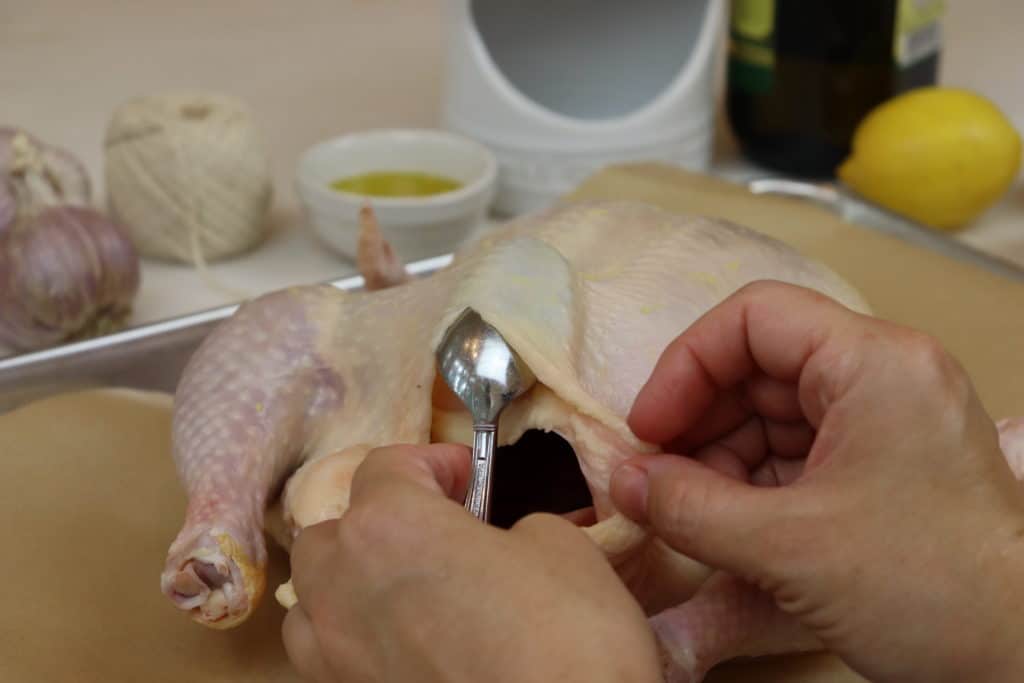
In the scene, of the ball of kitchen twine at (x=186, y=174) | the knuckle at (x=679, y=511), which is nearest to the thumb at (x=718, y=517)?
the knuckle at (x=679, y=511)

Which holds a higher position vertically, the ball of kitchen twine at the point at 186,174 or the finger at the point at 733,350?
the finger at the point at 733,350

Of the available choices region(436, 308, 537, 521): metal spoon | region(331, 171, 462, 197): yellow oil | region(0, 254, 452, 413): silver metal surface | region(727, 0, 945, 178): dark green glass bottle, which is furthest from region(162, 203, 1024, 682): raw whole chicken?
region(727, 0, 945, 178): dark green glass bottle

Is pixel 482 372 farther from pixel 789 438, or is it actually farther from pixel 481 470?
pixel 789 438

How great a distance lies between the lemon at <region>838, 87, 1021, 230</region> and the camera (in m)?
1.24

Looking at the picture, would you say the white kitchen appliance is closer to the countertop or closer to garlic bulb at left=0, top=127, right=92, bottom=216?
the countertop

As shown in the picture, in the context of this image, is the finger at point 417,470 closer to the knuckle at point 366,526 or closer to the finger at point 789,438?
the knuckle at point 366,526

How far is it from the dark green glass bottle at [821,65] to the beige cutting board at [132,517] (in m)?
0.28

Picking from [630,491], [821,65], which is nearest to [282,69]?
[821,65]

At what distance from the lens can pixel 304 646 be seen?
0.58 meters

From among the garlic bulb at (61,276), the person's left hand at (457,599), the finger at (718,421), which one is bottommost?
the garlic bulb at (61,276)

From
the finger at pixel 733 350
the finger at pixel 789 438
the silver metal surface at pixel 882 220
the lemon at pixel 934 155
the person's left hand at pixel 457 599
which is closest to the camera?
the person's left hand at pixel 457 599

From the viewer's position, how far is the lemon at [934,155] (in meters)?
1.24

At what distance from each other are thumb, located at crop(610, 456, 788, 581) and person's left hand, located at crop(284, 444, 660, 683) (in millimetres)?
56

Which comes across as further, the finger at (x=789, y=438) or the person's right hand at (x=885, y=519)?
the finger at (x=789, y=438)
